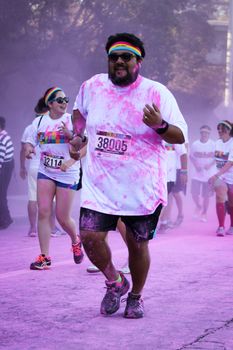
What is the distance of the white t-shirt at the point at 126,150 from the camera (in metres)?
5.98

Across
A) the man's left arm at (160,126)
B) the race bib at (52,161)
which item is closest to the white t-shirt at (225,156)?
the race bib at (52,161)

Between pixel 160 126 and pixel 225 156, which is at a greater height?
pixel 225 156

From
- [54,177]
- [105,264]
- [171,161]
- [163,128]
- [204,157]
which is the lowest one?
[105,264]

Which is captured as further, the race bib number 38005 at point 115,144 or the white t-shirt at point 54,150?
the white t-shirt at point 54,150

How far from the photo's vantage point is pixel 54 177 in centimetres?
891

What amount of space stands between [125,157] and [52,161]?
3.03 meters

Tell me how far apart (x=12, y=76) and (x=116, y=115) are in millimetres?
17640

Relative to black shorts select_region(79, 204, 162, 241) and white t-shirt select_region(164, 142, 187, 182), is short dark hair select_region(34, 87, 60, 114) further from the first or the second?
white t-shirt select_region(164, 142, 187, 182)

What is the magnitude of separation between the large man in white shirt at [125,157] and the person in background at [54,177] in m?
2.67

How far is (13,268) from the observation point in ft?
29.9

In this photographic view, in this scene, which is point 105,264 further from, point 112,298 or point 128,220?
point 128,220

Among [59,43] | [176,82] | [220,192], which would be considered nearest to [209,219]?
[220,192]

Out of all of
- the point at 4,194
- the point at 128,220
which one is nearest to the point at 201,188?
the point at 4,194

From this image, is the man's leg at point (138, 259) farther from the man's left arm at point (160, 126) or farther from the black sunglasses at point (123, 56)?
the black sunglasses at point (123, 56)
